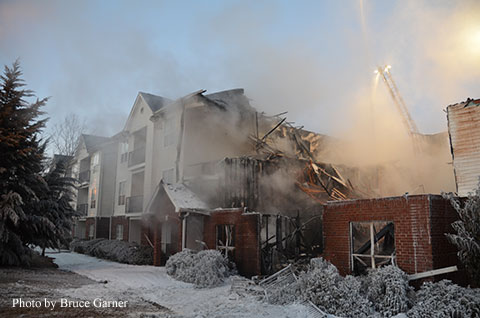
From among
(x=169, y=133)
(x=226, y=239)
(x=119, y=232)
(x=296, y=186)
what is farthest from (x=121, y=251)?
(x=296, y=186)

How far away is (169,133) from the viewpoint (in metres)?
20.4

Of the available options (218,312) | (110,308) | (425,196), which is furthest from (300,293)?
(110,308)

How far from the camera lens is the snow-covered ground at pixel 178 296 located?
7.81m

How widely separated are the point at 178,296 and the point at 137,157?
1458 centimetres

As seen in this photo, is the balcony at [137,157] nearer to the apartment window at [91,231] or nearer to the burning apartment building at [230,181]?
the burning apartment building at [230,181]

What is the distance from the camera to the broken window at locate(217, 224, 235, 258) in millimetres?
13611

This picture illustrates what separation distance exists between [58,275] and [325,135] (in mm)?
17837

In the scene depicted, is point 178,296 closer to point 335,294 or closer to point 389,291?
point 335,294

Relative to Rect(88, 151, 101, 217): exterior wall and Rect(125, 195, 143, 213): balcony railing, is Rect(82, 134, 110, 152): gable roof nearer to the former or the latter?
Rect(88, 151, 101, 217): exterior wall

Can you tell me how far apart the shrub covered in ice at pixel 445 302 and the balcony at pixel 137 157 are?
18.3m

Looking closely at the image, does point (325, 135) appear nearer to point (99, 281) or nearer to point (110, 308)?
point (99, 281)

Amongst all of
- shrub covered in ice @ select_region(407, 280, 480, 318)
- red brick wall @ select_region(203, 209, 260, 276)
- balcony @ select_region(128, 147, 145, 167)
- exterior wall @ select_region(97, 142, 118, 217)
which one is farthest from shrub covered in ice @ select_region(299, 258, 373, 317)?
exterior wall @ select_region(97, 142, 118, 217)

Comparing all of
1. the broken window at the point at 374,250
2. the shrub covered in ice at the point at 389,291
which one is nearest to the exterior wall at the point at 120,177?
the broken window at the point at 374,250

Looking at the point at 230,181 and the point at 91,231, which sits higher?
the point at 230,181
